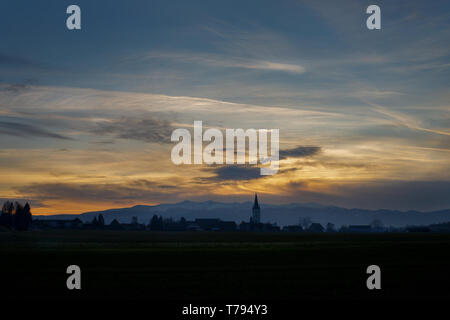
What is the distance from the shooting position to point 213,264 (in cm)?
4062

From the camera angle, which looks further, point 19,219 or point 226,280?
point 19,219

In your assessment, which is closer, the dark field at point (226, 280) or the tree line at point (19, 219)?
the dark field at point (226, 280)

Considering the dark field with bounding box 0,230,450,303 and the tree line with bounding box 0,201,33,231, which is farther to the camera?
the tree line with bounding box 0,201,33,231

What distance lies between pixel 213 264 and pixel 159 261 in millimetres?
6126
